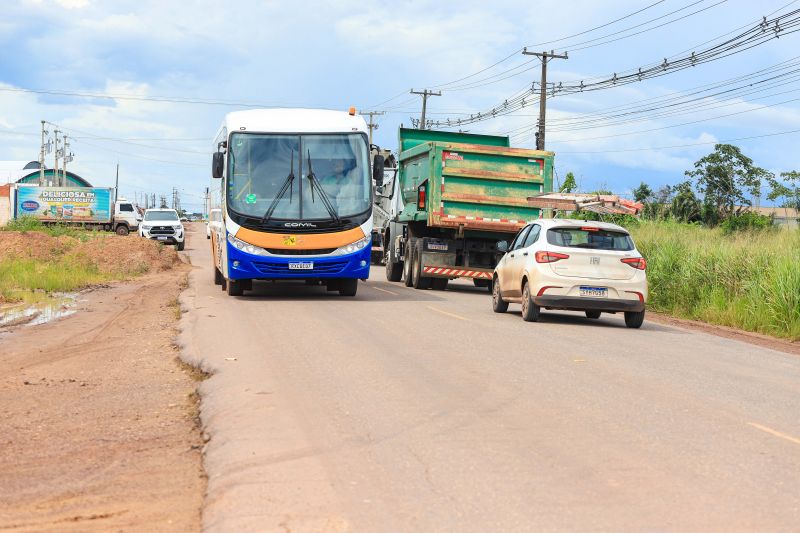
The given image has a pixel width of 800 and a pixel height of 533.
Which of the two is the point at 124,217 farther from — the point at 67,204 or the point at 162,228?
the point at 162,228

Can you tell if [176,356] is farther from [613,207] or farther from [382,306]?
[613,207]

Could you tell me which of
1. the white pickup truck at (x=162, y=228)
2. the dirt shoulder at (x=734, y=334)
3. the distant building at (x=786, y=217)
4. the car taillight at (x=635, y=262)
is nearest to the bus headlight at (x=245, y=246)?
the car taillight at (x=635, y=262)

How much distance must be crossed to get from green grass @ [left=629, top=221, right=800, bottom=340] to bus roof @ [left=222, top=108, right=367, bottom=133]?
696 cm

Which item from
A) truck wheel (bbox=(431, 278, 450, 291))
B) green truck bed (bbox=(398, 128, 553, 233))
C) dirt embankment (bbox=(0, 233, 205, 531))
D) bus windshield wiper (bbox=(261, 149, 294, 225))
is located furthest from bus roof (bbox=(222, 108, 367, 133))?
truck wheel (bbox=(431, 278, 450, 291))

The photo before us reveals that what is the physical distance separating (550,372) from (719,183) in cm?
6043

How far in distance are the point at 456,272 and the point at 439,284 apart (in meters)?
2.06

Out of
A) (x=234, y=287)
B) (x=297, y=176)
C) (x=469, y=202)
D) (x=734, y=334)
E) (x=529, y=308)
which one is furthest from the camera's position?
(x=469, y=202)

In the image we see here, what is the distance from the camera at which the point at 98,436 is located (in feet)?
24.3

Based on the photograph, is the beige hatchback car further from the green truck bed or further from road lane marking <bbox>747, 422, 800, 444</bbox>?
road lane marking <bbox>747, 422, 800, 444</bbox>

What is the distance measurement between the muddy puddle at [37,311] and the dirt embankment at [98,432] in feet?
5.94

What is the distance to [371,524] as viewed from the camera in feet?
16.6

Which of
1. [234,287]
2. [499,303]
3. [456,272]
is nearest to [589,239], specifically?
[499,303]

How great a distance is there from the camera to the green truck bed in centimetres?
2356

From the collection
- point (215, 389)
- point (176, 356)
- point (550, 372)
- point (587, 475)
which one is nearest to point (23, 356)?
point (176, 356)
